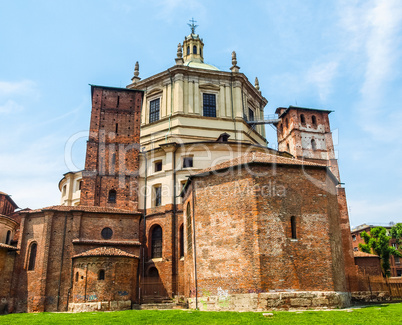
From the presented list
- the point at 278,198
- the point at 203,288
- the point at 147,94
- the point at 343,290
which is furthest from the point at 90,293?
the point at 147,94

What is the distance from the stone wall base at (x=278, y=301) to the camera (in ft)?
47.1

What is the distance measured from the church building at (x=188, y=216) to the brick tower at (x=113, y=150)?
3.1 inches

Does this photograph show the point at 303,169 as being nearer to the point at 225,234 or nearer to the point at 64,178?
the point at 225,234

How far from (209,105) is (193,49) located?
10106 millimetres

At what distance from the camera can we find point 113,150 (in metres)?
27.2

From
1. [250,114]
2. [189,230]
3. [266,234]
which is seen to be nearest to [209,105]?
[250,114]

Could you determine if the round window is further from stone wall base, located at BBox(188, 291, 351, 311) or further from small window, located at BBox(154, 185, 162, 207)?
stone wall base, located at BBox(188, 291, 351, 311)

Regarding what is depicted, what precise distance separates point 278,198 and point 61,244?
43.0 ft

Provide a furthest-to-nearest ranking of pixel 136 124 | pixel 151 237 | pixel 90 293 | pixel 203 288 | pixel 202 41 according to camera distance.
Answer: pixel 202 41 < pixel 136 124 < pixel 151 237 < pixel 90 293 < pixel 203 288

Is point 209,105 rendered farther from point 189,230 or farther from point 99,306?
point 99,306

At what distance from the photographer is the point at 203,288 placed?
16.2 m

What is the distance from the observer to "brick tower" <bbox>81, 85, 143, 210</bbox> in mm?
25812

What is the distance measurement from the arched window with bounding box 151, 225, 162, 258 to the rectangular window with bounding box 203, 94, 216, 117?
11182 mm

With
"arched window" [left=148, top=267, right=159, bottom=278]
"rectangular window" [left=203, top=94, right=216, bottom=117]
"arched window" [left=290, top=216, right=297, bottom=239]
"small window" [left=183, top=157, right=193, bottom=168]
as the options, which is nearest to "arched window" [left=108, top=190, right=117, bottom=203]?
"small window" [left=183, top=157, right=193, bottom=168]
